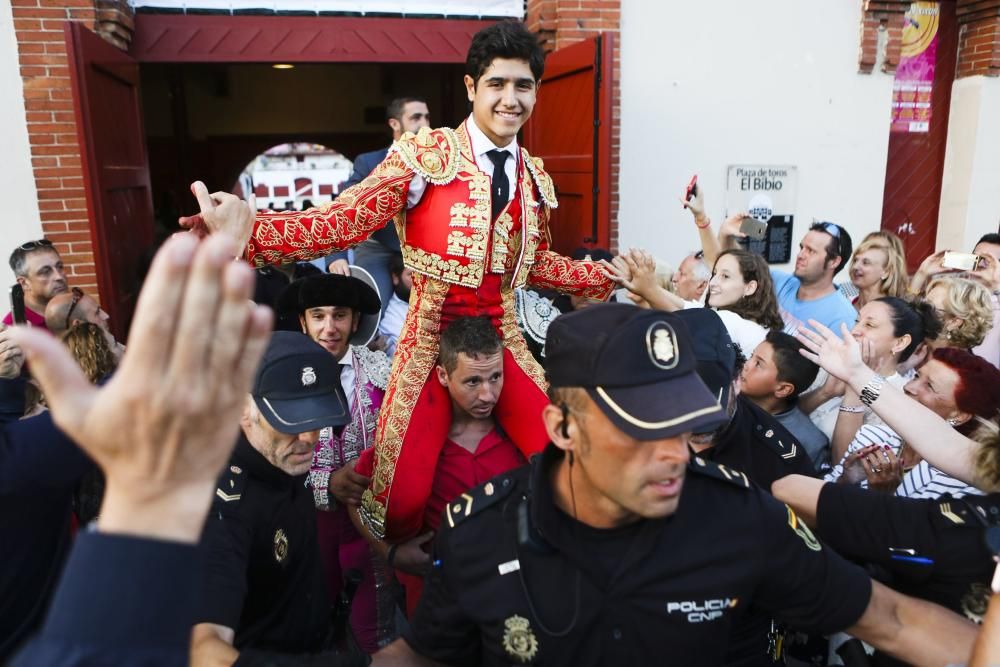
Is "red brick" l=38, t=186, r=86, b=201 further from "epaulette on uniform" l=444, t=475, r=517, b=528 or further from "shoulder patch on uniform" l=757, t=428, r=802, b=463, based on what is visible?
"shoulder patch on uniform" l=757, t=428, r=802, b=463

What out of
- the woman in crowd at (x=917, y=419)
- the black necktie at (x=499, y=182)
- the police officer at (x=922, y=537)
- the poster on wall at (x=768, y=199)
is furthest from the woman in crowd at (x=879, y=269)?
the police officer at (x=922, y=537)

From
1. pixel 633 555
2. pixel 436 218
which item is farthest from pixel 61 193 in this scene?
pixel 633 555

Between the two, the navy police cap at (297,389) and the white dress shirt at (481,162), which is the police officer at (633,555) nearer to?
the navy police cap at (297,389)

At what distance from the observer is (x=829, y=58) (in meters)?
6.72

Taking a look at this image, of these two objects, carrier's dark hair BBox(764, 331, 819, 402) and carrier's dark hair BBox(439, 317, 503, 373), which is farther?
carrier's dark hair BBox(764, 331, 819, 402)

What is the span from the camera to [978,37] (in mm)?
7227

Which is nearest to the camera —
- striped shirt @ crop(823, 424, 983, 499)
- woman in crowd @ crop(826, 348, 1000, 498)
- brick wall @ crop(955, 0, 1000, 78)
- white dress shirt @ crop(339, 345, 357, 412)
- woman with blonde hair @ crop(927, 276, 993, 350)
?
striped shirt @ crop(823, 424, 983, 499)

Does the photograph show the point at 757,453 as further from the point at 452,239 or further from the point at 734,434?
the point at 452,239

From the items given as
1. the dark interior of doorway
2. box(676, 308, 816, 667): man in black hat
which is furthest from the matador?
the dark interior of doorway

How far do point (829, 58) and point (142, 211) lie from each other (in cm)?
617

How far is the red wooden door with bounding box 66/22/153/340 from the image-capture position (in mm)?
4508

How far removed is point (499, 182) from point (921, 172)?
22.2ft

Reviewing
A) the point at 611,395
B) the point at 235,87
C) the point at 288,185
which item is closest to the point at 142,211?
the point at 611,395

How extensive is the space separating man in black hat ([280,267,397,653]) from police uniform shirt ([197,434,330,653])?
27.7 inches
